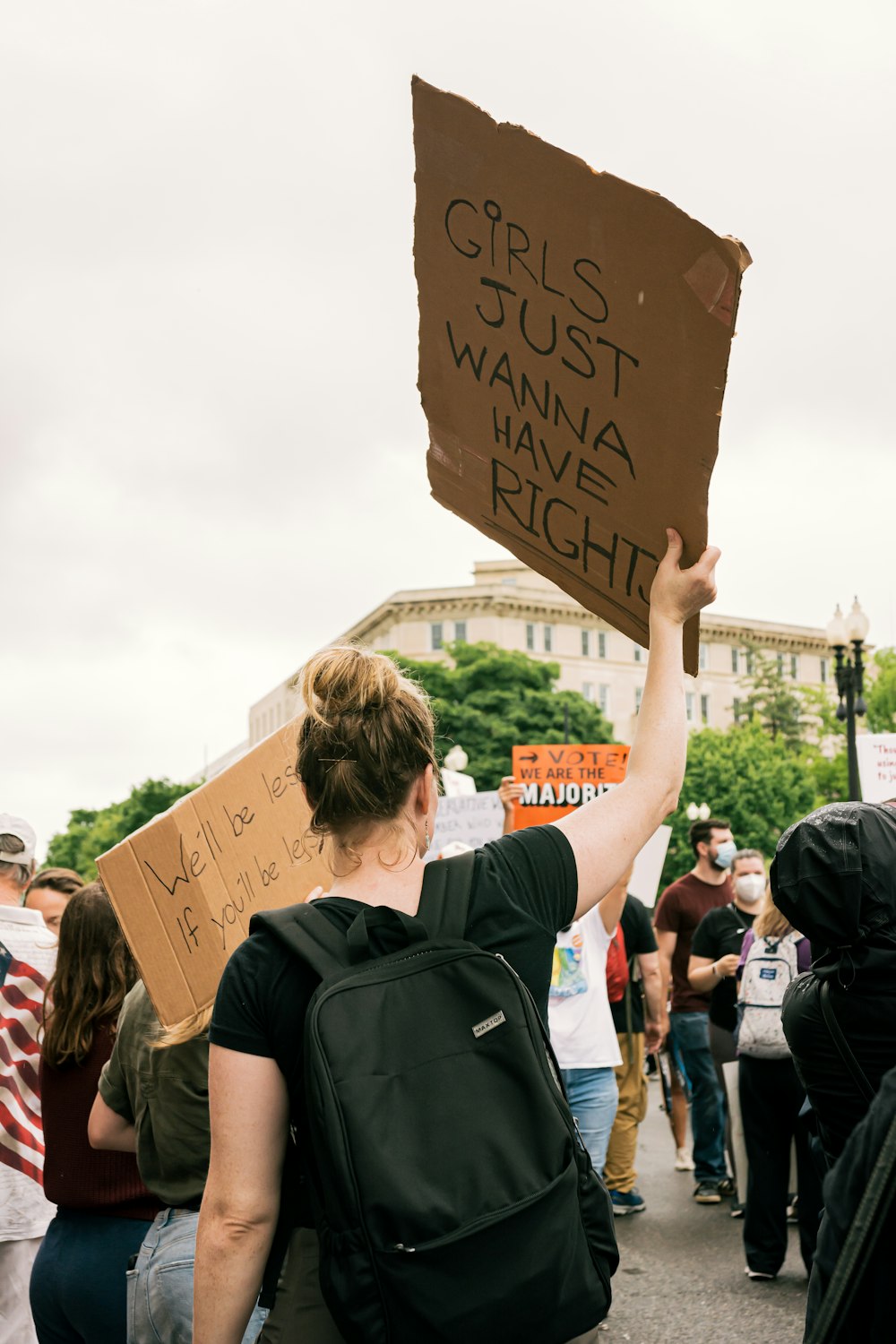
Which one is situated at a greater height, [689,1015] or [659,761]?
[659,761]

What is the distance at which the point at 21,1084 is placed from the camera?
438 cm

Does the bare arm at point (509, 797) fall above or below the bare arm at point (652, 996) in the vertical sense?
above

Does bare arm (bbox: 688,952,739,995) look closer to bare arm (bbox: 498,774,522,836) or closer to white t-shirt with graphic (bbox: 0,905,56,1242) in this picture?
bare arm (bbox: 498,774,522,836)

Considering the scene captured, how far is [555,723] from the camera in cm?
5800

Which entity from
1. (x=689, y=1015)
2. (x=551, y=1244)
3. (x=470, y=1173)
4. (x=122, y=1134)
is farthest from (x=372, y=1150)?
(x=689, y=1015)

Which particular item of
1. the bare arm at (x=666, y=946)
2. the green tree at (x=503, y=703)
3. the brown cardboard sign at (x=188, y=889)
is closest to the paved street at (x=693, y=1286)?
the bare arm at (x=666, y=946)

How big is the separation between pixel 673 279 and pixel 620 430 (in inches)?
11.4

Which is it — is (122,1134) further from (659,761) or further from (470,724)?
(470,724)

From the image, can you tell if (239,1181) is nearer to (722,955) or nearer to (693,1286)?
(693,1286)

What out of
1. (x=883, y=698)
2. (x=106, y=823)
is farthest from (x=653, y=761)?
(x=106, y=823)

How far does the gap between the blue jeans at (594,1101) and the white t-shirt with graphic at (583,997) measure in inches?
3.1

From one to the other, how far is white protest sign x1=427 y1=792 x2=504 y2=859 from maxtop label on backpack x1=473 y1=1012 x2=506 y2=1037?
8869 mm

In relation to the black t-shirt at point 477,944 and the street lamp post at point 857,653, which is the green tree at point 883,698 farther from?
the black t-shirt at point 477,944

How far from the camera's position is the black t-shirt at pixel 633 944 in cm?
869
